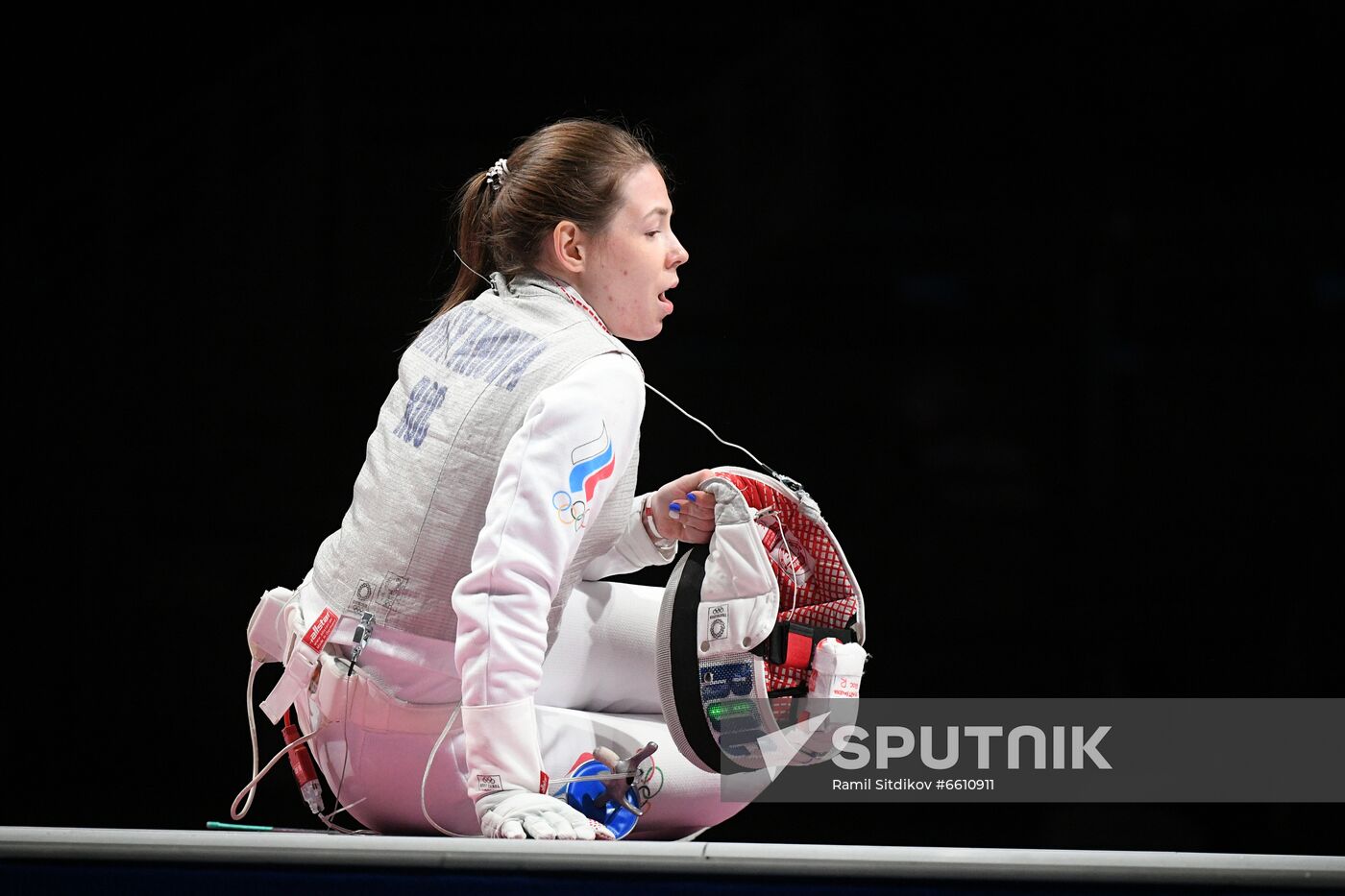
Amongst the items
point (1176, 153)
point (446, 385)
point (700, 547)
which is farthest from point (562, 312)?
point (1176, 153)

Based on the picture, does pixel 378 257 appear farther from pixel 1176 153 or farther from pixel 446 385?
pixel 1176 153

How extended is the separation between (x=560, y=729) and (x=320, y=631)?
0.24 m

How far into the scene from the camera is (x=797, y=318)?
2238 mm

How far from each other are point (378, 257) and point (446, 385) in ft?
3.10

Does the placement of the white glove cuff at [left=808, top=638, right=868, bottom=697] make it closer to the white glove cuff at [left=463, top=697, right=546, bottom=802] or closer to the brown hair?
the white glove cuff at [left=463, top=697, right=546, bottom=802]

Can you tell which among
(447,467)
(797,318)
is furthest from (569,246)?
(797,318)

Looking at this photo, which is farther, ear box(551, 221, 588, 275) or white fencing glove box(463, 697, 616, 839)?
ear box(551, 221, 588, 275)

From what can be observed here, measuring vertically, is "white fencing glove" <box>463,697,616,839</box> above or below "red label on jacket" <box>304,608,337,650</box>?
below

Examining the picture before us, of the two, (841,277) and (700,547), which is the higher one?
(841,277)

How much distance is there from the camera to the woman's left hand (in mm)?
1431

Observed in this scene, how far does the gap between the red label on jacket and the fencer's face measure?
402mm

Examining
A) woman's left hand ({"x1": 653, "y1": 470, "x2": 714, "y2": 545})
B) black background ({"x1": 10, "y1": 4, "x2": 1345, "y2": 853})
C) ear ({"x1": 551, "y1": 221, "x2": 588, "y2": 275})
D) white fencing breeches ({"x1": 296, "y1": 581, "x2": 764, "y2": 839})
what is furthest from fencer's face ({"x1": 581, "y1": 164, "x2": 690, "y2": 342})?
black background ({"x1": 10, "y1": 4, "x2": 1345, "y2": 853})

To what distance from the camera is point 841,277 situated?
2.24 m

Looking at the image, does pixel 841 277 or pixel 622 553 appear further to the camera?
pixel 841 277
